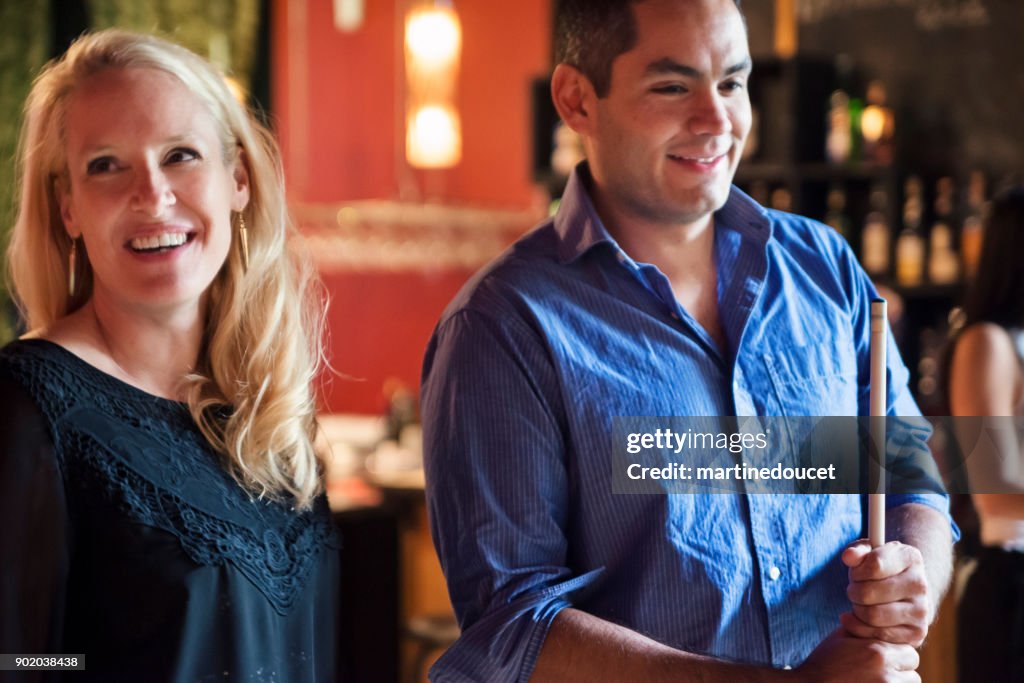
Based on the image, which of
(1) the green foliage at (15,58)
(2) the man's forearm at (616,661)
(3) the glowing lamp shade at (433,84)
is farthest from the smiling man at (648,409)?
(1) the green foliage at (15,58)

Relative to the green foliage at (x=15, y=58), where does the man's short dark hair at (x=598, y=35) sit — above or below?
below

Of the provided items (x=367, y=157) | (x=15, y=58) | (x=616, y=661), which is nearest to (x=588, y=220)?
(x=616, y=661)

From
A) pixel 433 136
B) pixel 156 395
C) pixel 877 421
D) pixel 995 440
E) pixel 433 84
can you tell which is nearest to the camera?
pixel 877 421

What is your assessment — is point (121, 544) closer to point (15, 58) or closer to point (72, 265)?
point (72, 265)

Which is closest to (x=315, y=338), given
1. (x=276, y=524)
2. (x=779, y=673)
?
(x=276, y=524)

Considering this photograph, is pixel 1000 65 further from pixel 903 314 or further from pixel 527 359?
pixel 527 359

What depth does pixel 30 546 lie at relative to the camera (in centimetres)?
129

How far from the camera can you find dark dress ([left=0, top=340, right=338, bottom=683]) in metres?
1.29

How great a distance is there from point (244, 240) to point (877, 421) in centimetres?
90

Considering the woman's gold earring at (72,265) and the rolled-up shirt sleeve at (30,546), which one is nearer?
the rolled-up shirt sleeve at (30,546)

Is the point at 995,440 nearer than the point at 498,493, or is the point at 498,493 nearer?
the point at 498,493

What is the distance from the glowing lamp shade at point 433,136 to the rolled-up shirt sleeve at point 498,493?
3.66 meters

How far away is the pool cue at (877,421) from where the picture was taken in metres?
1.30

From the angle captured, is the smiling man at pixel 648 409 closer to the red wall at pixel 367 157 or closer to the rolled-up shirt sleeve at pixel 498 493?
the rolled-up shirt sleeve at pixel 498 493
